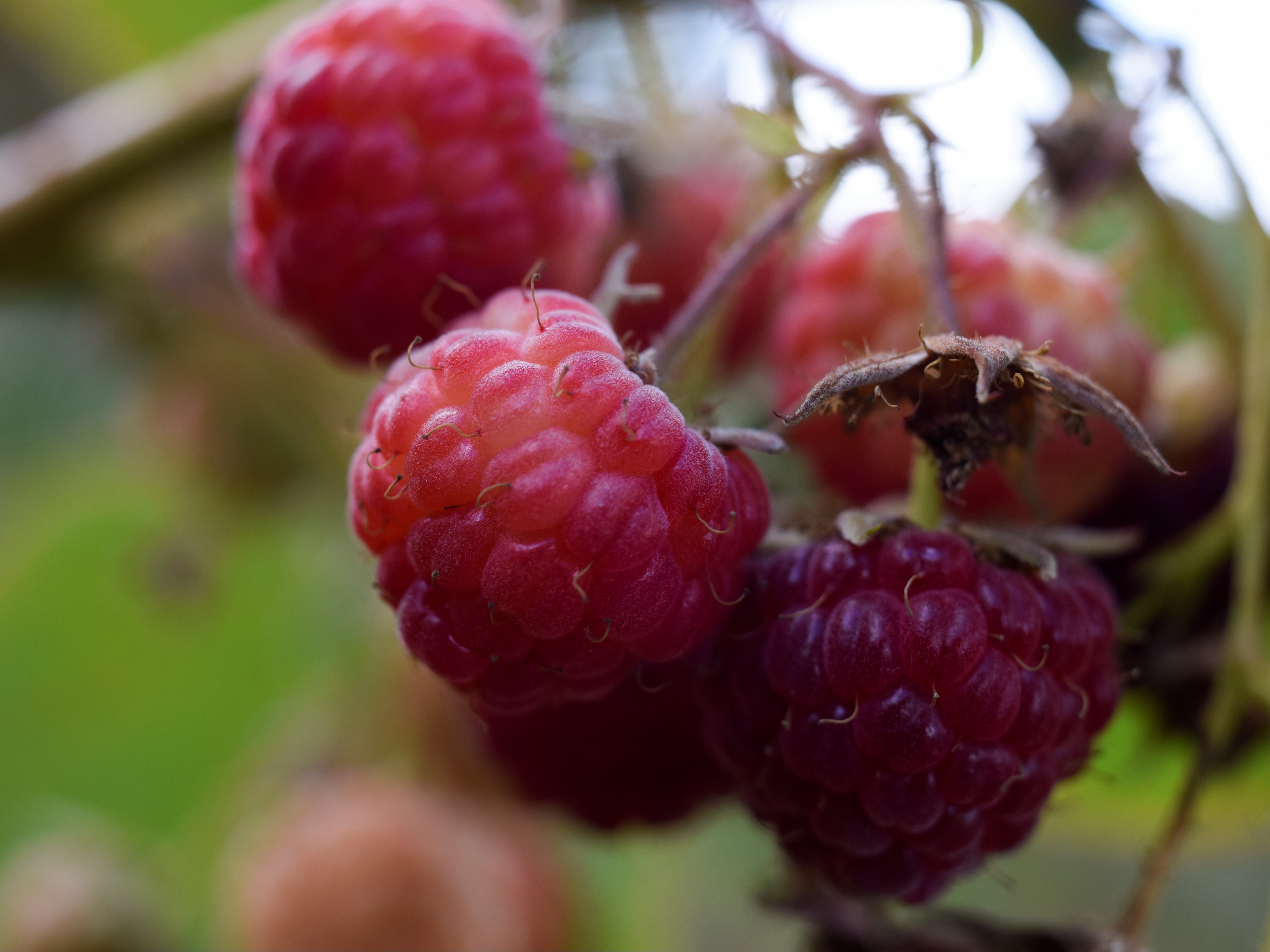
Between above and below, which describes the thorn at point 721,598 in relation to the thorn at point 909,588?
above

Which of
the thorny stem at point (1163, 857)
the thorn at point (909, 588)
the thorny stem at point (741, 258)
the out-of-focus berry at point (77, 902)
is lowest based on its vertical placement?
the out-of-focus berry at point (77, 902)

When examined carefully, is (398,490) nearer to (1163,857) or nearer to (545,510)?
(545,510)

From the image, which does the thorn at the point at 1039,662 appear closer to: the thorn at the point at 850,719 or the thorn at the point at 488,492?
the thorn at the point at 850,719

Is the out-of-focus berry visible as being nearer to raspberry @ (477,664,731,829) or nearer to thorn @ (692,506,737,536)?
raspberry @ (477,664,731,829)

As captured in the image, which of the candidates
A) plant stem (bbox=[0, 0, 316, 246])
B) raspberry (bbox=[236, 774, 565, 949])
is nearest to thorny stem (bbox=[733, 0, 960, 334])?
plant stem (bbox=[0, 0, 316, 246])

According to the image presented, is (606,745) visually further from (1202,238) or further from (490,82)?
(1202,238)

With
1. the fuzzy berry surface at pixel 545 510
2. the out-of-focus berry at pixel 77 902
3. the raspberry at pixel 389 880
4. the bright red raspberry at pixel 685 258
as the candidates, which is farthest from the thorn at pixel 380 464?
the out-of-focus berry at pixel 77 902
